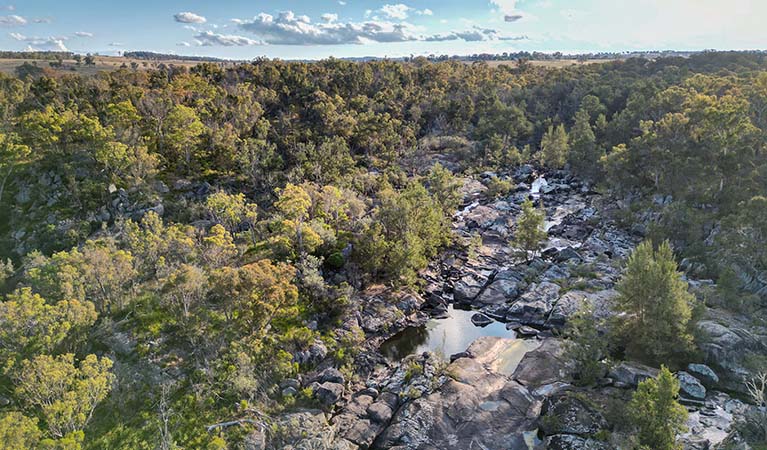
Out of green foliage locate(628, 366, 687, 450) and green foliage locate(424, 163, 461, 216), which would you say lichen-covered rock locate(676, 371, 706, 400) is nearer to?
green foliage locate(628, 366, 687, 450)

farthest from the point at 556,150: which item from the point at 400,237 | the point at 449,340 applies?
the point at 449,340

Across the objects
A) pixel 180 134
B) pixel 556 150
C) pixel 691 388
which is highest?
pixel 180 134

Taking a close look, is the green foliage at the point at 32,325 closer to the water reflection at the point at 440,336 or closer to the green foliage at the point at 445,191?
the water reflection at the point at 440,336

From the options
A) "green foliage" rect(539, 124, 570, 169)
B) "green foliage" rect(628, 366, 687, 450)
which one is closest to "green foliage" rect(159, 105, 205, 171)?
"green foliage" rect(628, 366, 687, 450)

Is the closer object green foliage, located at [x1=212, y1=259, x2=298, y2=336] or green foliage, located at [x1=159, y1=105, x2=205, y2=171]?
green foliage, located at [x1=212, y1=259, x2=298, y2=336]

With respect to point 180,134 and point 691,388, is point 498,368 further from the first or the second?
point 180,134

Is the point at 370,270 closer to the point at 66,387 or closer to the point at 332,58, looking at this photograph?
the point at 66,387

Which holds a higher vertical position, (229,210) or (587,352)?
(229,210)
